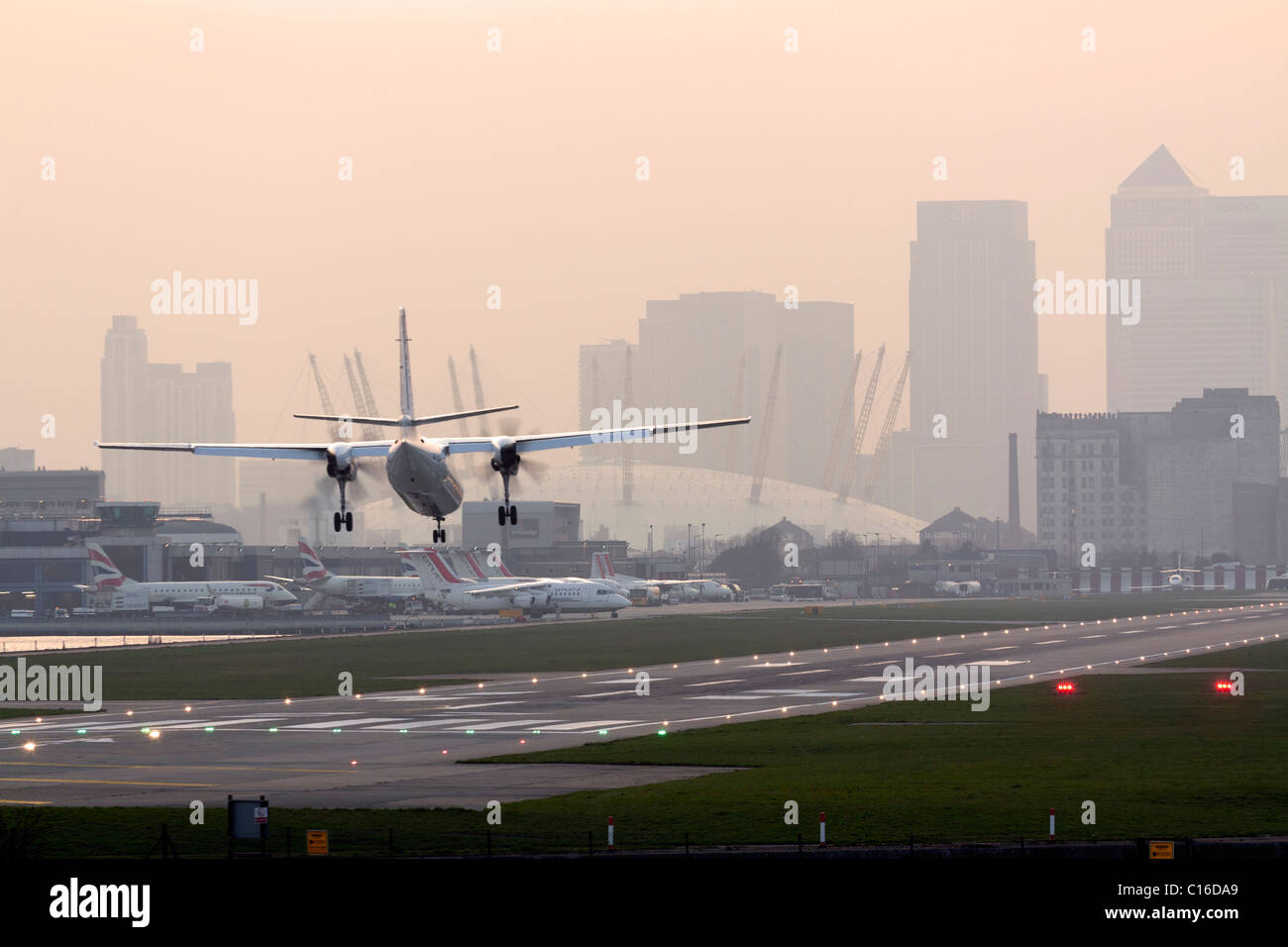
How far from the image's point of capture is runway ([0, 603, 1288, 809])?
5516 cm

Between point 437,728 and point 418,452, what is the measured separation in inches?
666

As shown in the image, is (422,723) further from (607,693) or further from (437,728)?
(607,693)

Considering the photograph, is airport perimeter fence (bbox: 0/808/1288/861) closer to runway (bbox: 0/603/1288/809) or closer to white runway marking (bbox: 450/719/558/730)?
runway (bbox: 0/603/1288/809)

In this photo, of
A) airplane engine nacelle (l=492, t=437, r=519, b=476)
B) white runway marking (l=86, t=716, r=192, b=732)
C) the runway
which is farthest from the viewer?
white runway marking (l=86, t=716, r=192, b=732)

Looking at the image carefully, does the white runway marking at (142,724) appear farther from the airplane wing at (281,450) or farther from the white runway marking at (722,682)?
the white runway marking at (722,682)

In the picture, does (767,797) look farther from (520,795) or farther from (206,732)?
(206,732)

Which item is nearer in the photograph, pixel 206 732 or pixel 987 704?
pixel 206 732

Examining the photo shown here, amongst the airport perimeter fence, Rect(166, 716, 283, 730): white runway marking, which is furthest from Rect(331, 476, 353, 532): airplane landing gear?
the airport perimeter fence

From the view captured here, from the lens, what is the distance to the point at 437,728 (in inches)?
2950

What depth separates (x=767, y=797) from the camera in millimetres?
50500

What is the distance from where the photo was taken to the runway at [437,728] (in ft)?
181

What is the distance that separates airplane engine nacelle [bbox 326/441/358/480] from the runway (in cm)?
1103

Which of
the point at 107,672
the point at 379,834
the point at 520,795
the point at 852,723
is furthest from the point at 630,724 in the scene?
the point at 107,672
